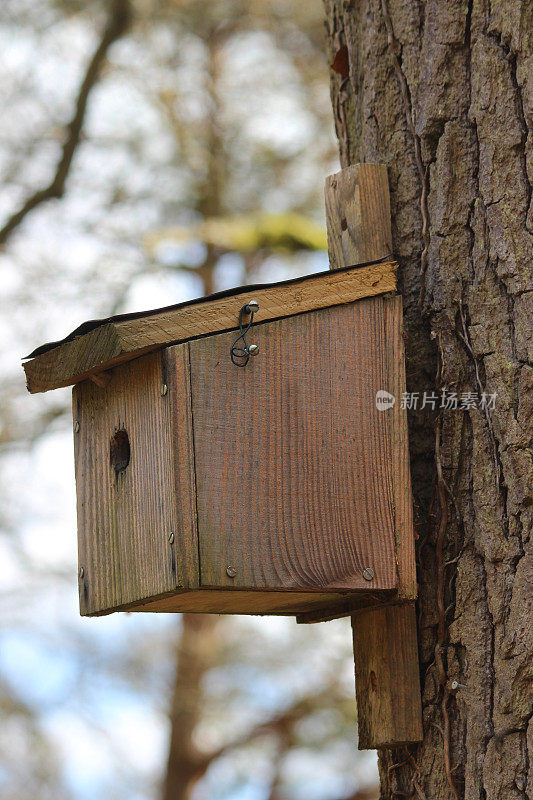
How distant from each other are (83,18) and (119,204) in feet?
3.53

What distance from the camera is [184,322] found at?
1.63m

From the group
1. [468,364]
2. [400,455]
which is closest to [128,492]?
[400,455]

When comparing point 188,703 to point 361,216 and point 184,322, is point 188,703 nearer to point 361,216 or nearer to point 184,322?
point 361,216

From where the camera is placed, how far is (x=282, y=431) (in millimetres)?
1678

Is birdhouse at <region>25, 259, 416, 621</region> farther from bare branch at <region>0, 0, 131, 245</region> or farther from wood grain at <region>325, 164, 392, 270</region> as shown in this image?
bare branch at <region>0, 0, 131, 245</region>

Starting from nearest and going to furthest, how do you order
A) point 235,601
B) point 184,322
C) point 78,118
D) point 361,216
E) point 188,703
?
point 184,322, point 235,601, point 361,216, point 78,118, point 188,703

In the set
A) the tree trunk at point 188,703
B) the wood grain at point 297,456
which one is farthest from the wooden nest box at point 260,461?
the tree trunk at point 188,703

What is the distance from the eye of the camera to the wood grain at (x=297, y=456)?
5.24 ft

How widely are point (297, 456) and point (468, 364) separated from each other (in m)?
0.37

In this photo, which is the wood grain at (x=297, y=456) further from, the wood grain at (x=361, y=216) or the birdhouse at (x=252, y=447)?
the wood grain at (x=361, y=216)

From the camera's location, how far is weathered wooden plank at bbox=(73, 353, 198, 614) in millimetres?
1595

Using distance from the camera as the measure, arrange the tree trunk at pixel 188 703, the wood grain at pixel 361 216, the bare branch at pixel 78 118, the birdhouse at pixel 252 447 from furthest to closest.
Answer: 1. the tree trunk at pixel 188 703
2. the bare branch at pixel 78 118
3. the wood grain at pixel 361 216
4. the birdhouse at pixel 252 447

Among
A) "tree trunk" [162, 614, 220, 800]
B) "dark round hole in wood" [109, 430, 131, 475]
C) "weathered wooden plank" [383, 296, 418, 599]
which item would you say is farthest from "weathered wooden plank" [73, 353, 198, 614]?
"tree trunk" [162, 614, 220, 800]

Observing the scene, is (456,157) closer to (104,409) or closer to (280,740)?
(104,409)
